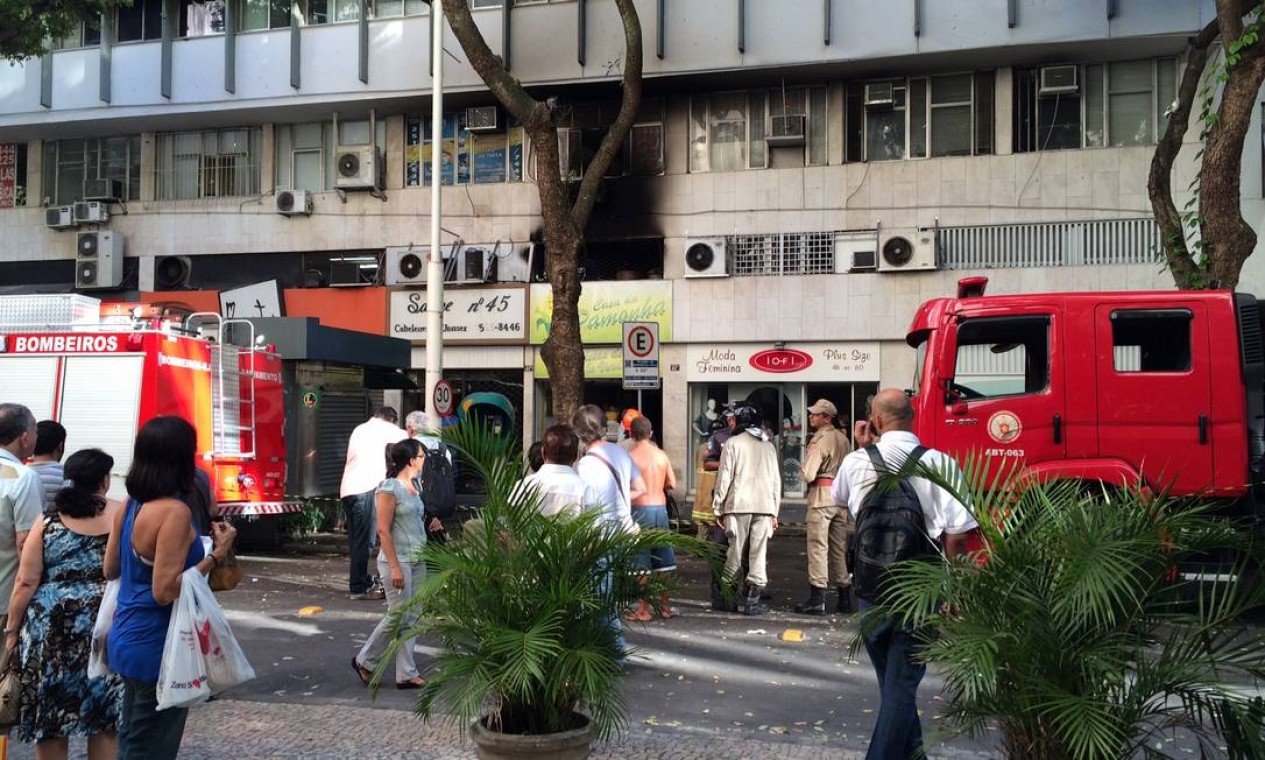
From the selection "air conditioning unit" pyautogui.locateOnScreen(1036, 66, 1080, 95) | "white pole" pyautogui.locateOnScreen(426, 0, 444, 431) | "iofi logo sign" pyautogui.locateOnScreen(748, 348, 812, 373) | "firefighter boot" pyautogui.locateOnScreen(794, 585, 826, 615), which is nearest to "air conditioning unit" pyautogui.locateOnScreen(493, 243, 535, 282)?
"iofi logo sign" pyautogui.locateOnScreen(748, 348, 812, 373)

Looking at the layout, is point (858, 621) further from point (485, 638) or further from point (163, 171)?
point (163, 171)

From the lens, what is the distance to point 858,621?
15.6 ft

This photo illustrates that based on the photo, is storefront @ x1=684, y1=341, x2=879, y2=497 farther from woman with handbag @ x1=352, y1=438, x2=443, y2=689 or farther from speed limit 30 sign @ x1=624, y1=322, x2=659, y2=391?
woman with handbag @ x1=352, y1=438, x2=443, y2=689

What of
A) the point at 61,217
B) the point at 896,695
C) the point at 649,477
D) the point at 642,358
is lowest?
the point at 896,695

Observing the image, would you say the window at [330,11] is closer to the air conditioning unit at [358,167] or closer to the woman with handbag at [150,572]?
the air conditioning unit at [358,167]

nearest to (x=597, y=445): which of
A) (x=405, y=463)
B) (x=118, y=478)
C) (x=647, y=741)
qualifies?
(x=405, y=463)

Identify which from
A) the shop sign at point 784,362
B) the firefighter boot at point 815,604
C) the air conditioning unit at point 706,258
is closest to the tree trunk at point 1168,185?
the firefighter boot at point 815,604

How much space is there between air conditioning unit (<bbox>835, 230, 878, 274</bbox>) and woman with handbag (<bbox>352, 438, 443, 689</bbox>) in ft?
48.9

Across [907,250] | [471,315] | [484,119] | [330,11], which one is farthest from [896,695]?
[330,11]

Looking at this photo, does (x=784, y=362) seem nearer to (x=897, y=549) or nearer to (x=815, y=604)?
(x=815, y=604)

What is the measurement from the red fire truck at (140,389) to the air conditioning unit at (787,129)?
11511 mm

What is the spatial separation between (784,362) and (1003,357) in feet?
38.3

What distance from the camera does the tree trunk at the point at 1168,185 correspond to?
40.7 feet

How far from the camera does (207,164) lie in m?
25.3
